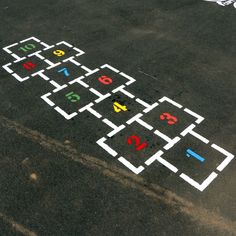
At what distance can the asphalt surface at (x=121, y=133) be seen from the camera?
820 centimetres

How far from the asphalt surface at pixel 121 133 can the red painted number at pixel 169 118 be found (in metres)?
0.13

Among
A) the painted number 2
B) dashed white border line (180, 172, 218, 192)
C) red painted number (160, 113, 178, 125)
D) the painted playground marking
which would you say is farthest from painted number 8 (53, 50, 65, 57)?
dashed white border line (180, 172, 218, 192)

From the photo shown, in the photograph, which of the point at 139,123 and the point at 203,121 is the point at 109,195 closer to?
the point at 139,123

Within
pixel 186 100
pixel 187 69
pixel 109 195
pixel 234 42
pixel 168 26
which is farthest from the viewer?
pixel 168 26

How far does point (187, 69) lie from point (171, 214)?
6739mm

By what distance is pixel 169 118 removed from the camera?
35.7ft

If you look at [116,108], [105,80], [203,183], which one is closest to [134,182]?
[203,183]

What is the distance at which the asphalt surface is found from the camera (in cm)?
820

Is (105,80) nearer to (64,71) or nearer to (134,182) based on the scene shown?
(64,71)

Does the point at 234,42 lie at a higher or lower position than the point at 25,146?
higher

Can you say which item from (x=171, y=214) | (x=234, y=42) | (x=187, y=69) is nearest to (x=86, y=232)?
(x=171, y=214)

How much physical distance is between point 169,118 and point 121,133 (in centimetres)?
174

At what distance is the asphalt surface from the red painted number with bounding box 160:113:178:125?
130 millimetres

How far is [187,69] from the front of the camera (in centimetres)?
1320
